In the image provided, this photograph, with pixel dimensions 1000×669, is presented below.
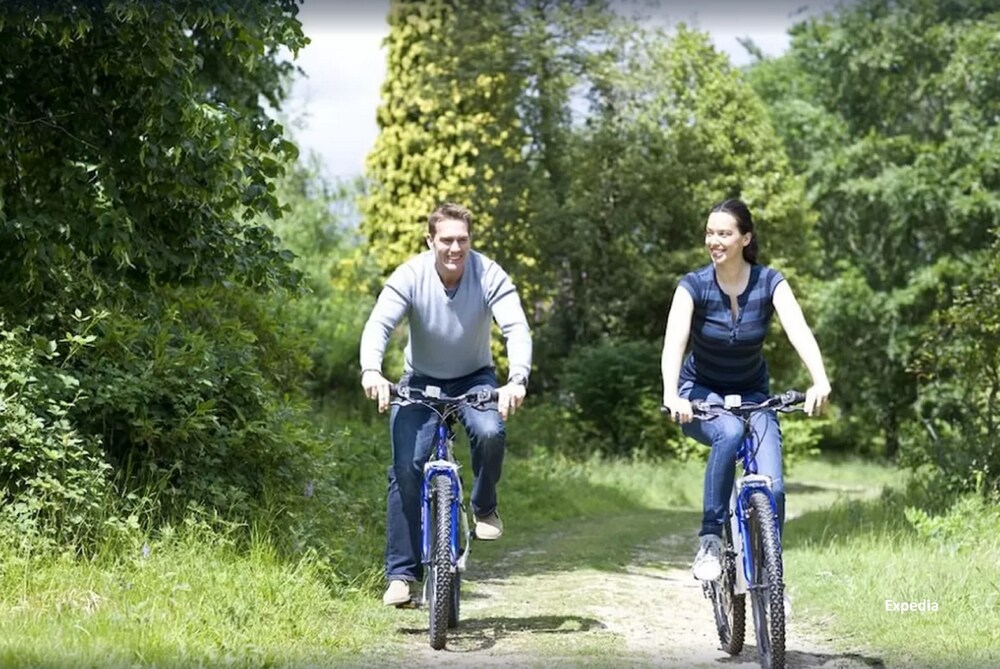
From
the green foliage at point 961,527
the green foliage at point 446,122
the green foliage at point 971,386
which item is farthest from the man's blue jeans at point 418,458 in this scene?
the green foliage at point 446,122

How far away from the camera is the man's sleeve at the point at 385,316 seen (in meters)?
6.52

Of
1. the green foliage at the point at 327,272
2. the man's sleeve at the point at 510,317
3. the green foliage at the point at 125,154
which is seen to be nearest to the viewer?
the man's sleeve at the point at 510,317

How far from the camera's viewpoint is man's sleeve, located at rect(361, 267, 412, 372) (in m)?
6.52

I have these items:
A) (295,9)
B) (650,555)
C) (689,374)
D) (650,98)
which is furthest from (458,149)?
(689,374)

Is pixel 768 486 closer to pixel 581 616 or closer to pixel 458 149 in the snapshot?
pixel 581 616

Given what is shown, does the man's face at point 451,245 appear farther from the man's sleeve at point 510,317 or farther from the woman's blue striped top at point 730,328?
the woman's blue striped top at point 730,328

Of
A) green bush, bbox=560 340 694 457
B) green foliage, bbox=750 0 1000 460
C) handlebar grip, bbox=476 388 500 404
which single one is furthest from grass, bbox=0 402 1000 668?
green foliage, bbox=750 0 1000 460

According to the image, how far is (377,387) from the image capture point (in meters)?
6.33

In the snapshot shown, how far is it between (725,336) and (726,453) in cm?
55

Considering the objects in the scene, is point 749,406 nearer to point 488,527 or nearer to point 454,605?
point 488,527

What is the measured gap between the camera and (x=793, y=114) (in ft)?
120

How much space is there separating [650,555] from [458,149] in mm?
18040

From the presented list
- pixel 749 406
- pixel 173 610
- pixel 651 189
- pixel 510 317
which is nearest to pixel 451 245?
pixel 510 317

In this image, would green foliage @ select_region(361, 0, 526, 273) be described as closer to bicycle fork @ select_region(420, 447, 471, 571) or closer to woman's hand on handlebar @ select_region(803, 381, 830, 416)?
bicycle fork @ select_region(420, 447, 471, 571)
